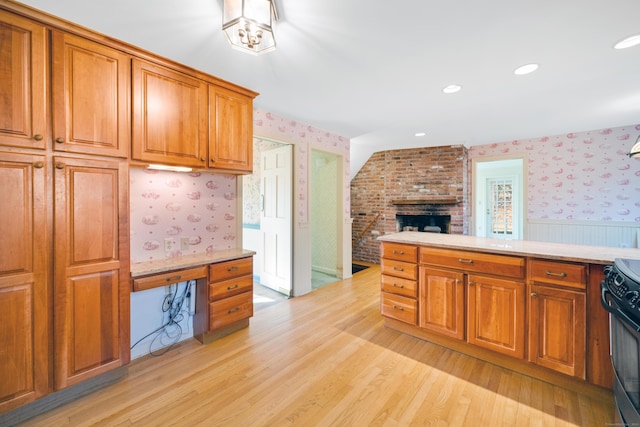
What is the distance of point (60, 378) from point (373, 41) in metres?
2.89

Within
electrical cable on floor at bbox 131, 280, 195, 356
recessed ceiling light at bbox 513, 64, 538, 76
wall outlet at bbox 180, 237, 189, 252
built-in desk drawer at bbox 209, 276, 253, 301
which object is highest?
recessed ceiling light at bbox 513, 64, 538, 76

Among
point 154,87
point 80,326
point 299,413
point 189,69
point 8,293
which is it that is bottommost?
point 299,413

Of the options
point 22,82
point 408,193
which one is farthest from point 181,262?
point 408,193

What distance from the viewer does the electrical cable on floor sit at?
7.70ft

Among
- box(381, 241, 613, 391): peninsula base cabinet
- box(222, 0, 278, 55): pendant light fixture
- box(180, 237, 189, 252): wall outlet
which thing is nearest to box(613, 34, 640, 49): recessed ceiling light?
box(381, 241, 613, 391): peninsula base cabinet

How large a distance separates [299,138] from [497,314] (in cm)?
290

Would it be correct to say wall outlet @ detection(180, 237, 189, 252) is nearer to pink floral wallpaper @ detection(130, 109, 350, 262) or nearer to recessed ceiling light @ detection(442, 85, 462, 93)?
pink floral wallpaper @ detection(130, 109, 350, 262)

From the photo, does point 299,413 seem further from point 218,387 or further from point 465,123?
point 465,123

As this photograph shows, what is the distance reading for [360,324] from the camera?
283cm

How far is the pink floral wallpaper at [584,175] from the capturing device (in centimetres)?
399

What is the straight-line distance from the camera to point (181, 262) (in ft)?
7.41

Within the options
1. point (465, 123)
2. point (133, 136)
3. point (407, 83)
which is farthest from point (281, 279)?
point (465, 123)

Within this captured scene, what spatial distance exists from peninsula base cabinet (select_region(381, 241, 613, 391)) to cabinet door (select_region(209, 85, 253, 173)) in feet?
5.56

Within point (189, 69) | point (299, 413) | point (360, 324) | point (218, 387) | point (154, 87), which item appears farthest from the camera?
point (360, 324)
